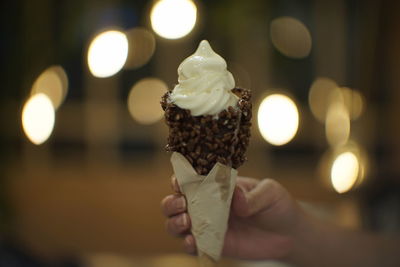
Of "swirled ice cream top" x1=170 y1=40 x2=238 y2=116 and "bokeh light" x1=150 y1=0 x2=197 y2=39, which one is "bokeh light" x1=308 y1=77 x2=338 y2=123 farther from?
"swirled ice cream top" x1=170 y1=40 x2=238 y2=116

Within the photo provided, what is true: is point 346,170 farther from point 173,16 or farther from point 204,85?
point 204,85

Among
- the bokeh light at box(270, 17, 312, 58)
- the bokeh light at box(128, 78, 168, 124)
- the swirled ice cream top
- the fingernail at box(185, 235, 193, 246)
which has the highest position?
the bokeh light at box(270, 17, 312, 58)

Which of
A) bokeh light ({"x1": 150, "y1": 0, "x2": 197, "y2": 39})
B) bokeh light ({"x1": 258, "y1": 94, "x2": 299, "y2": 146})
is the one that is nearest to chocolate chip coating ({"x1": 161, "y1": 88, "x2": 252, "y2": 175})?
bokeh light ({"x1": 150, "y1": 0, "x2": 197, "y2": 39})

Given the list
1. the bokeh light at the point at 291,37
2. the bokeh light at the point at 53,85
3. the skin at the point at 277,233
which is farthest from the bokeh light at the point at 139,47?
the skin at the point at 277,233

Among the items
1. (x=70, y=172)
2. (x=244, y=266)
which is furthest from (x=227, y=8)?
(x=244, y=266)

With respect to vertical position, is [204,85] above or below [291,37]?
below

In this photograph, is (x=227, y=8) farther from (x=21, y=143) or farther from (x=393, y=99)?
(x=21, y=143)

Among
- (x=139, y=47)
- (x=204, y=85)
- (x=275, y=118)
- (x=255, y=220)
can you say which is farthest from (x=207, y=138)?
(x=139, y=47)
